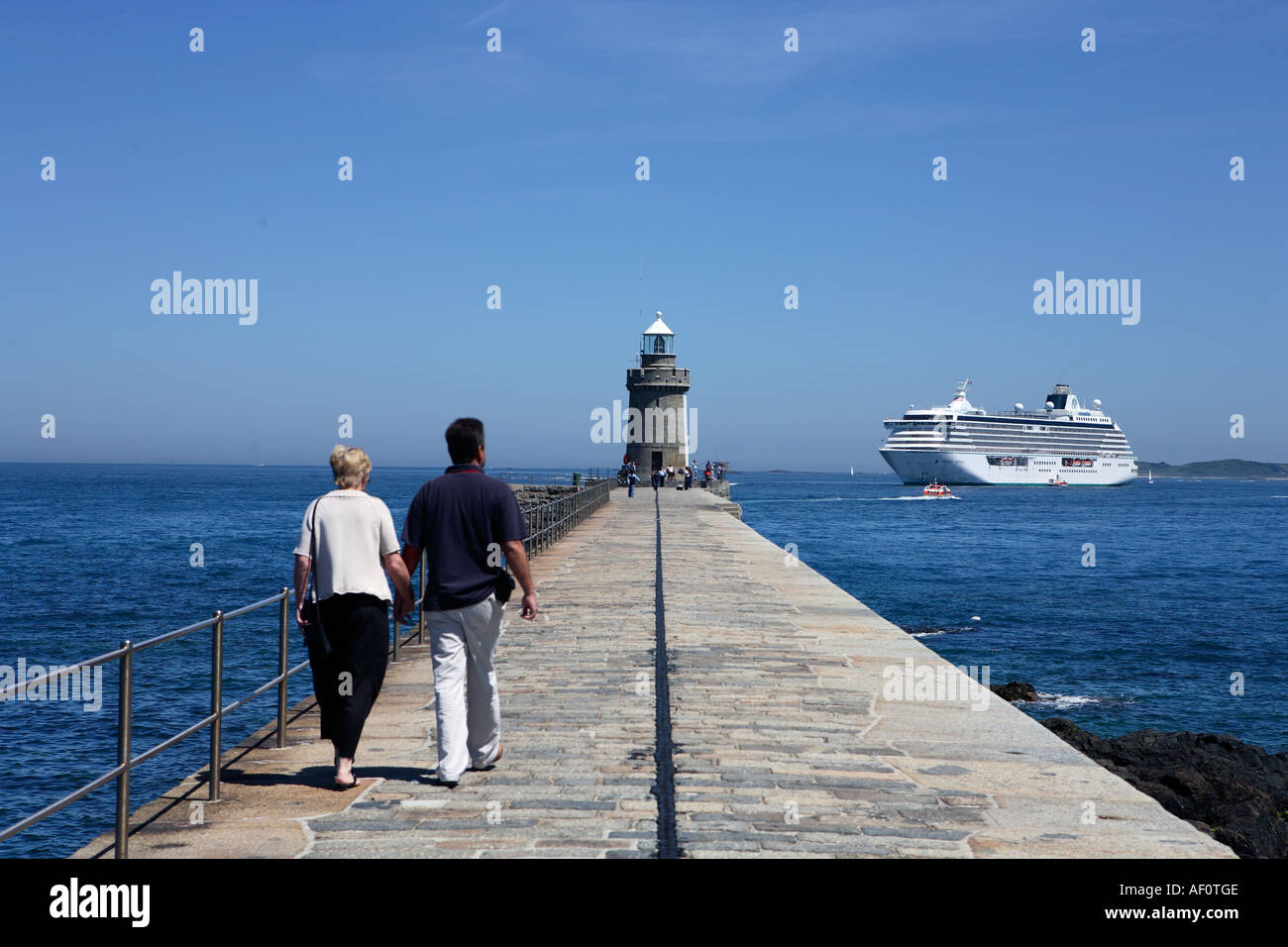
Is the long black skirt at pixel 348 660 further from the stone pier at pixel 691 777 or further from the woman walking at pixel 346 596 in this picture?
the stone pier at pixel 691 777

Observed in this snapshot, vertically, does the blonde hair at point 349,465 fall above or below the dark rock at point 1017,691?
above

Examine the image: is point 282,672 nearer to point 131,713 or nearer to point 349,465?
point 131,713

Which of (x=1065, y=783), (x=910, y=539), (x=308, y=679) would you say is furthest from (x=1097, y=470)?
(x=1065, y=783)

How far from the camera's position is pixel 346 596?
519cm

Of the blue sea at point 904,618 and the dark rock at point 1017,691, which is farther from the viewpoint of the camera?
the dark rock at point 1017,691

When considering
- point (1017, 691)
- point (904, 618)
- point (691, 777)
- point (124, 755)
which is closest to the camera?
point (124, 755)

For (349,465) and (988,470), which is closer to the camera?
(349,465)

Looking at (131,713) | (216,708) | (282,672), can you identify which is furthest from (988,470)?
(131,713)

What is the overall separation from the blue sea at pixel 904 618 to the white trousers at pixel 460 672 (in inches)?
327

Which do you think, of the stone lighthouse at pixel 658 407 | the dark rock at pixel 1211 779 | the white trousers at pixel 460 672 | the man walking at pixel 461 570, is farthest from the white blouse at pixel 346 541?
the stone lighthouse at pixel 658 407

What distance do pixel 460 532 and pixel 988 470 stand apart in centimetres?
12241

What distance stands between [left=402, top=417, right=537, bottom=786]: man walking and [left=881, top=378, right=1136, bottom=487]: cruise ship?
11897 cm

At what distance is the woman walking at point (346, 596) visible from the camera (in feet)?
A: 16.9

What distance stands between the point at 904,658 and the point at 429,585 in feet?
15.7
